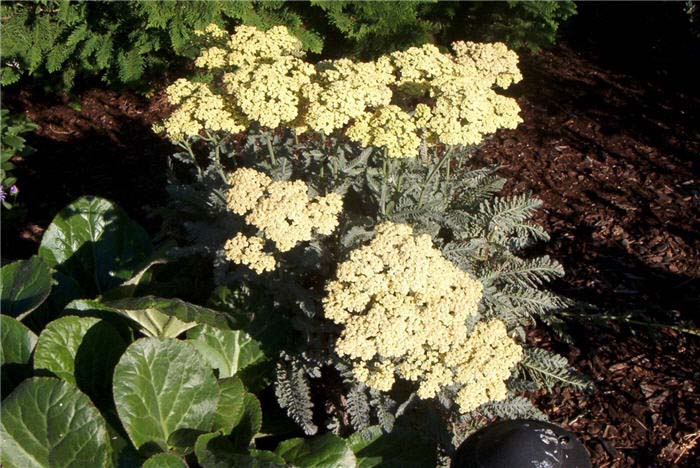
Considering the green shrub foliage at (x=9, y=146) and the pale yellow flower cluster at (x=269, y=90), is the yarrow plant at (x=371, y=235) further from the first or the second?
the green shrub foliage at (x=9, y=146)

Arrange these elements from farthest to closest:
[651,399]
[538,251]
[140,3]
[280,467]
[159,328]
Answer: [140,3] < [538,251] < [651,399] < [159,328] < [280,467]

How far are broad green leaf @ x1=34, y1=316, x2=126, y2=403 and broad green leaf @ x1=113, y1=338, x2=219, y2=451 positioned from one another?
0.92 ft

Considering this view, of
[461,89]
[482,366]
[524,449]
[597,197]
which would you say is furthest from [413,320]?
[597,197]

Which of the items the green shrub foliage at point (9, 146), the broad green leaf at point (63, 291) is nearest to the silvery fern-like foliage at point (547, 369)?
the broad green leaf at point (63, 291)

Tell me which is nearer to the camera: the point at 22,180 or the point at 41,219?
the point at 41,219

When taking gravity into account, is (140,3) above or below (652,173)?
above

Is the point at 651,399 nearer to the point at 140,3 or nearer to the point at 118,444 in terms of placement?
the point at 118,444

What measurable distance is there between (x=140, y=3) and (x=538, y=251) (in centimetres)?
293

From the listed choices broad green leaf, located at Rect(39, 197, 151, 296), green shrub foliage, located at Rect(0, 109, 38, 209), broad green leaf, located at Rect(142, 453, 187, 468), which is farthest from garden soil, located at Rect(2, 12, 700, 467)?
broad green leaf, located at Rect(142, 453, 187, 468)

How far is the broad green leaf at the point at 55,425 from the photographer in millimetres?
2156

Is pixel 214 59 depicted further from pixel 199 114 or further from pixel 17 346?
pixel 17 346

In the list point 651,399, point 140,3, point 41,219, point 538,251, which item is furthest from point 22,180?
point 651,399

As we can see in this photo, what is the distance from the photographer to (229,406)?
2467mm

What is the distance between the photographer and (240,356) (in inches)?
109
